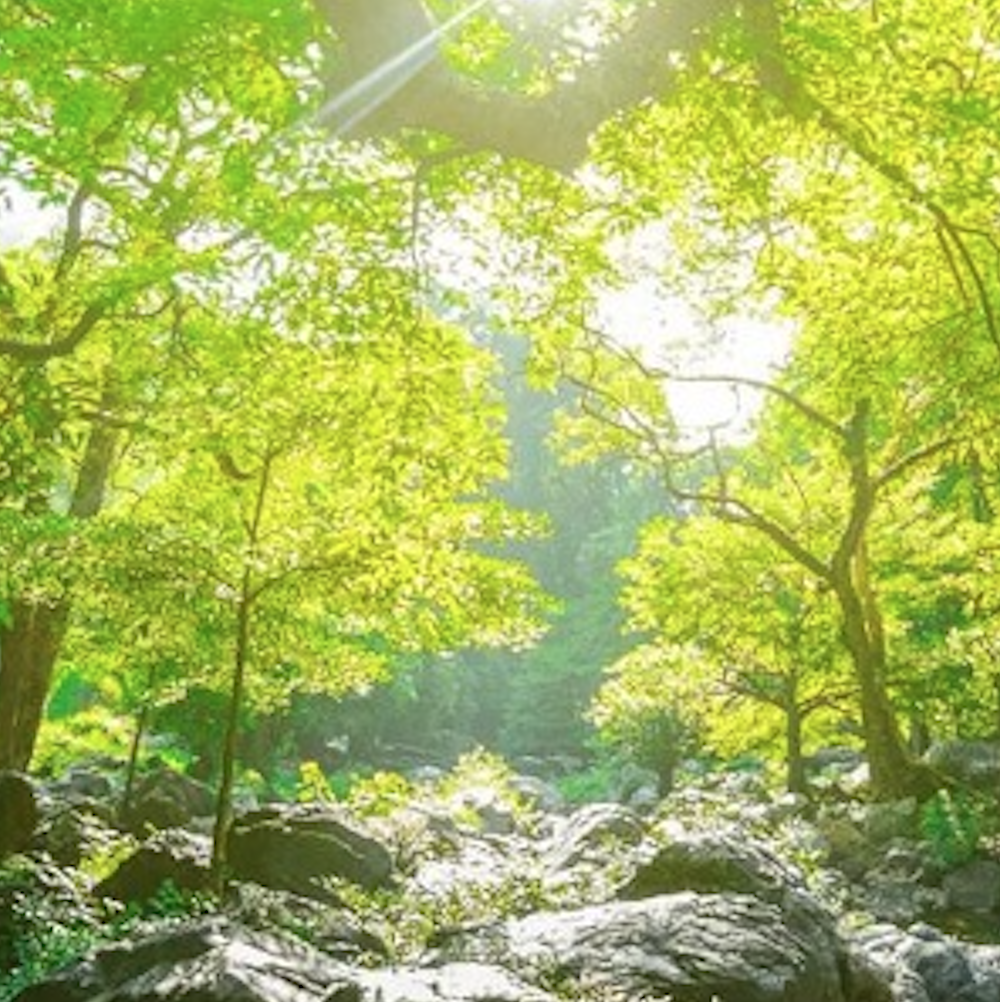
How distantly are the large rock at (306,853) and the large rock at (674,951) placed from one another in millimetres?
6031

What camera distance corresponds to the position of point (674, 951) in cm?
765

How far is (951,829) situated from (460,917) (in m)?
11.6

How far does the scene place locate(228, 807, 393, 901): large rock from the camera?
13930 mm

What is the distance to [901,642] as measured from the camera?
90.7 ft

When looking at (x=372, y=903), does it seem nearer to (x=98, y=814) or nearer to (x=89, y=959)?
(x=89, y=959)

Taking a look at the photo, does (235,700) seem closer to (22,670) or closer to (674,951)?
(674,951)

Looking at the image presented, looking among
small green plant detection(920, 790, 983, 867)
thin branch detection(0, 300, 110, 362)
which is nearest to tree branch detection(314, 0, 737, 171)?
thin branch detection(0, 300, 110, 362)

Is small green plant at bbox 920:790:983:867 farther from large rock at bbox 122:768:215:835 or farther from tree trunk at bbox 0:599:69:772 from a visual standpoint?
tree trunk at bbox 0:599:69:772

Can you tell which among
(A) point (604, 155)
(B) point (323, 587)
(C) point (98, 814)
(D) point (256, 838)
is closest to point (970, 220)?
(A) point (604, 155)

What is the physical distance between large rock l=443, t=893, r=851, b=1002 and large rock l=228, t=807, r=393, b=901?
19.8 feet

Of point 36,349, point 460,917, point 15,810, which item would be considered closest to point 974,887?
point 460,917

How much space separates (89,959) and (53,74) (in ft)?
16.8

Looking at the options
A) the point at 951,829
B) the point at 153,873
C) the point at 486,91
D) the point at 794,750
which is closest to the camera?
the point at 486,91

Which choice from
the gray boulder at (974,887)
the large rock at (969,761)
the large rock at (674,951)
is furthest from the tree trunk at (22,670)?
the large rock at (969,761)
